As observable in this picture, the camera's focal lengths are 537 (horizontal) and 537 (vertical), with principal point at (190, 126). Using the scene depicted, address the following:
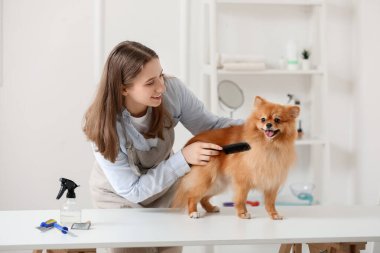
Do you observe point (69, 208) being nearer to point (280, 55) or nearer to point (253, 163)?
point (253, 163)

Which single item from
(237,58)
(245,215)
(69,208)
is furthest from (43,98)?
(245,215)

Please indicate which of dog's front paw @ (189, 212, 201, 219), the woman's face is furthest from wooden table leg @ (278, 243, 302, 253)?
the woman's face

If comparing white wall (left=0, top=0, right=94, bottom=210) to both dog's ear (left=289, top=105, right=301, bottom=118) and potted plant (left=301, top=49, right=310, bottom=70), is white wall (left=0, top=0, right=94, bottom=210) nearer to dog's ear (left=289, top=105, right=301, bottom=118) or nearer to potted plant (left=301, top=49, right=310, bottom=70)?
potted plant (left=301, top=49, right=310, bottom=70)

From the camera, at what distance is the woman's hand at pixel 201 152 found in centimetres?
195

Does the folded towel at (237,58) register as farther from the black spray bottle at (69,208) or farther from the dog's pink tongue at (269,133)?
the black spray bottle at (69,208)

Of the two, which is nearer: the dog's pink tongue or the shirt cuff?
the dog's pink tongue

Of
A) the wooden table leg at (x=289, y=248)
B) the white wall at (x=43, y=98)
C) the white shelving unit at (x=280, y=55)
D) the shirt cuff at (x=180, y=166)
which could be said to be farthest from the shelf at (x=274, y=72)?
the shirt cuff at (x=180, y=166)

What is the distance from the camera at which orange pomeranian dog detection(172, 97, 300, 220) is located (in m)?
1.88

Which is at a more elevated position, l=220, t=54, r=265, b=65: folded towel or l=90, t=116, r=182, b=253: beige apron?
l=220, t=54, r=265, b=65: folded towel

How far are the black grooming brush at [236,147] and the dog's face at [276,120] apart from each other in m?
0.08

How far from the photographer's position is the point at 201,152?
1949 millimetres

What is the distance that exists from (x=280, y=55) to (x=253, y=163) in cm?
181

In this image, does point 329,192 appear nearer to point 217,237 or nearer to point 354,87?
point 354,87

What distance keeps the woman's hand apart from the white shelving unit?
143 centimetres
